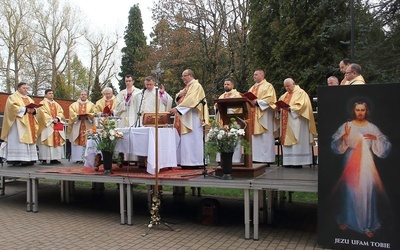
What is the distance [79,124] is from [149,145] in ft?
13.5

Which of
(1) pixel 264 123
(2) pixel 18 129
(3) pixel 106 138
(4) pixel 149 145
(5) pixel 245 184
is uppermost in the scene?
(1) pixel 264 123

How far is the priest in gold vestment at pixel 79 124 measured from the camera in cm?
1044

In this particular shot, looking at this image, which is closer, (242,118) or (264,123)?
(242,118)

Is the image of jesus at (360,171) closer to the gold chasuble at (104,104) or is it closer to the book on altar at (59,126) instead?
the gold chasuble at (104,104)

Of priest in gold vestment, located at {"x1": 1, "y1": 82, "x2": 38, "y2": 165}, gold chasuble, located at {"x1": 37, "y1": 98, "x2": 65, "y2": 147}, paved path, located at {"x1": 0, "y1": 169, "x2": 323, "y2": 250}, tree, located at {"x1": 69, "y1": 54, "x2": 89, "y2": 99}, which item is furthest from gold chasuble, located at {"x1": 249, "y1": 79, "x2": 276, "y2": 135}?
tree, located at {"x1": 69, "y1": 54, "x2": 89, "y2": 99}

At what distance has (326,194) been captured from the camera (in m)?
5.48

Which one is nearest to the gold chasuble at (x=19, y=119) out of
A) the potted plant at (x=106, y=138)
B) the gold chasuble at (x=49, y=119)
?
the gold chasuble at (x=49, y=119)

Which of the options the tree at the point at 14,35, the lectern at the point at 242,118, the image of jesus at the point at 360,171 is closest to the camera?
the image of jesus at the point at 360,171

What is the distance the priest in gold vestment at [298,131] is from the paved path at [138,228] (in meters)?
1.13

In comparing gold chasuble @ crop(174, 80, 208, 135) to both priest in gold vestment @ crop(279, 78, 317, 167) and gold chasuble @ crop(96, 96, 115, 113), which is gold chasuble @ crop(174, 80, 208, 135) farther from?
gold chasuble @ crop(96, 96, 115, 113)

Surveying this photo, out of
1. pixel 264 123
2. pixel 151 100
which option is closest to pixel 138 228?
pixel 151 100

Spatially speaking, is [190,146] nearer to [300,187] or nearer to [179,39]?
[300,187]

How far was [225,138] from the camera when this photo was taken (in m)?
6.38

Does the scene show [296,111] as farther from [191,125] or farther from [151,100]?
[151,100]
